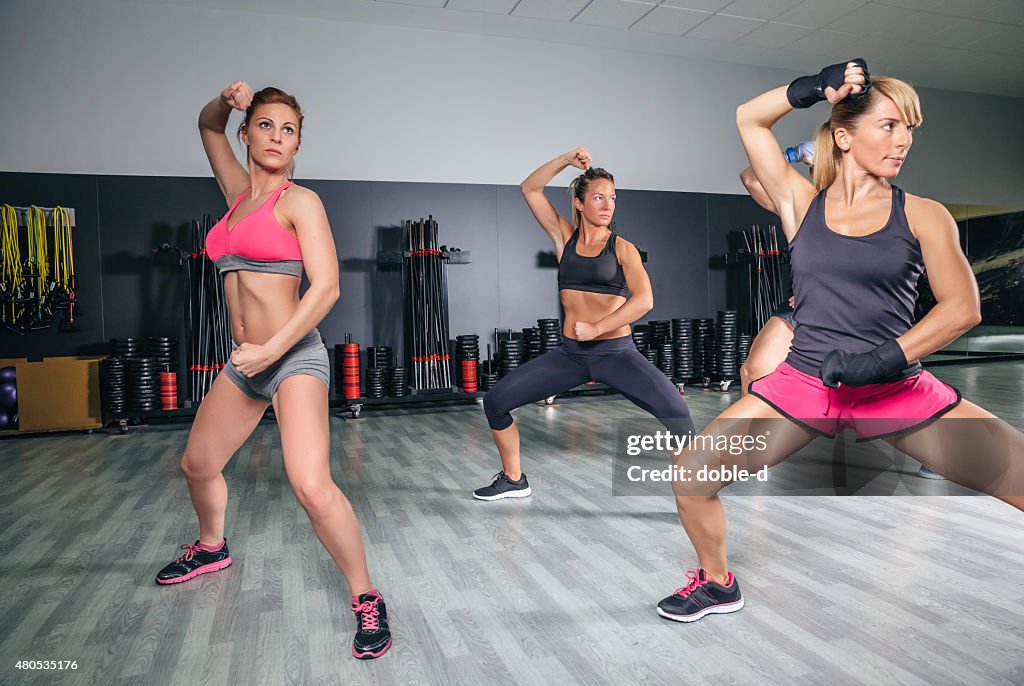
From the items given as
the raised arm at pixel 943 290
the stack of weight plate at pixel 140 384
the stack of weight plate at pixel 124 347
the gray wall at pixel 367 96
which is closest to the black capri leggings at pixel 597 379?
the raised arm at pixel 943 290

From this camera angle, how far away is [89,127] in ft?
19.5

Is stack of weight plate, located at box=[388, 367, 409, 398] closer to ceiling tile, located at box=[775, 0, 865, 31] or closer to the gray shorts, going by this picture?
the gray shorts

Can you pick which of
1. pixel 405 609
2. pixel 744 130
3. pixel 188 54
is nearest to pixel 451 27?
pixel 188 54

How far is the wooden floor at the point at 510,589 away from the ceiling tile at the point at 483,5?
4.50 metres

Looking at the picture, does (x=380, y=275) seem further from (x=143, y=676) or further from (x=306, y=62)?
(x=143, y=676)

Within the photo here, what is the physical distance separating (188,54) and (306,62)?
39.9 inches

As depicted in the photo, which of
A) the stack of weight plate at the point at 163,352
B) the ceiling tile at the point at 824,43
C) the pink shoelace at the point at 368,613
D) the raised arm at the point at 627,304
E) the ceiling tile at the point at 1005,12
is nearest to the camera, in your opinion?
the pink shoelace at the point at 368,613

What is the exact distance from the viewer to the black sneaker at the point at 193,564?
7.95 feet

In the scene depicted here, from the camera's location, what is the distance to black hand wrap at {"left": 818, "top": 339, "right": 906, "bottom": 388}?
5.29 ft

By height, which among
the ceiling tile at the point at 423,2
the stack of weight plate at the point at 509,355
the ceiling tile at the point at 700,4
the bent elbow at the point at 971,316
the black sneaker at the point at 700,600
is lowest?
the black sneaker at the point at 700,600

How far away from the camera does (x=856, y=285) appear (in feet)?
5.74

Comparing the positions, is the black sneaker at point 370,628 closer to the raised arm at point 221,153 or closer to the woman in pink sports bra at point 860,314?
the woman in pink sports bra at point 860,314

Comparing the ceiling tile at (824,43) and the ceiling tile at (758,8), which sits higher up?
the ceiling tile at (824,43)

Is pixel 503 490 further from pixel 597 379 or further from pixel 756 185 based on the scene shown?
pixel 756 185
